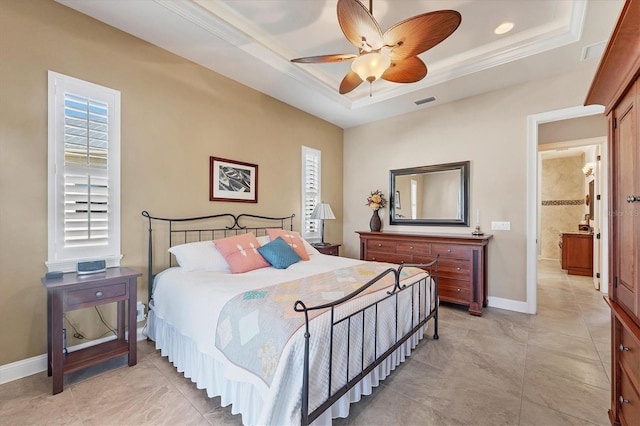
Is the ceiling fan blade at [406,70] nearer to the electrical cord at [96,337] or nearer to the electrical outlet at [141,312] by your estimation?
the electrical outlet at [141,312]

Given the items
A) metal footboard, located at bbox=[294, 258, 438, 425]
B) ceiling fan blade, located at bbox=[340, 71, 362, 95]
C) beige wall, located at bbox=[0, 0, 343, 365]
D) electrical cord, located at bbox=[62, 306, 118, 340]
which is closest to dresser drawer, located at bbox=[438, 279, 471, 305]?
metal footboard, located at bbox=[294, 258, 438, 425]

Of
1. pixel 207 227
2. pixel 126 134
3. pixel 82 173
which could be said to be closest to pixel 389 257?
pixel 207 227

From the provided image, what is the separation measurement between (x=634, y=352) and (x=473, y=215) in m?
3.04

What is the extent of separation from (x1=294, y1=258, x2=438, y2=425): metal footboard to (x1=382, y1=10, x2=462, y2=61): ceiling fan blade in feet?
5.57

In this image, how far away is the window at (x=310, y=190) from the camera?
→ 4812 mm

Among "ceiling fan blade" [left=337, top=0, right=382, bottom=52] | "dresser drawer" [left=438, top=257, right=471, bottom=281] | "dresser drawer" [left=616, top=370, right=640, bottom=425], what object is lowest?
"dresser drawer" [left=616, top=370, right=640, bottom=425]

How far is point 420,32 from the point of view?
198cm

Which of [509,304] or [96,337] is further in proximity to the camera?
[509,304]

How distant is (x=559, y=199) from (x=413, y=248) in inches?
245

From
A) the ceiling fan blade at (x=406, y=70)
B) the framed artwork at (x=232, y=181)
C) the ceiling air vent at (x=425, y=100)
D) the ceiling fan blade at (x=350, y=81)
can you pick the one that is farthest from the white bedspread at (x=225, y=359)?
the ceiling air vent at (x=425, y=100)

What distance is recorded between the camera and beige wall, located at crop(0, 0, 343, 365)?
221 cm

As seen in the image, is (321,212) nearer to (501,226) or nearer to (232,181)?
(232,181)

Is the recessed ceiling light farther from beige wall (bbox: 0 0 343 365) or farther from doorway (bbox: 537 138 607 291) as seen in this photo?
doorway (bbox: 537 138 607 291)

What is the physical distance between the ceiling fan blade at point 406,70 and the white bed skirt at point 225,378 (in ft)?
7.86
